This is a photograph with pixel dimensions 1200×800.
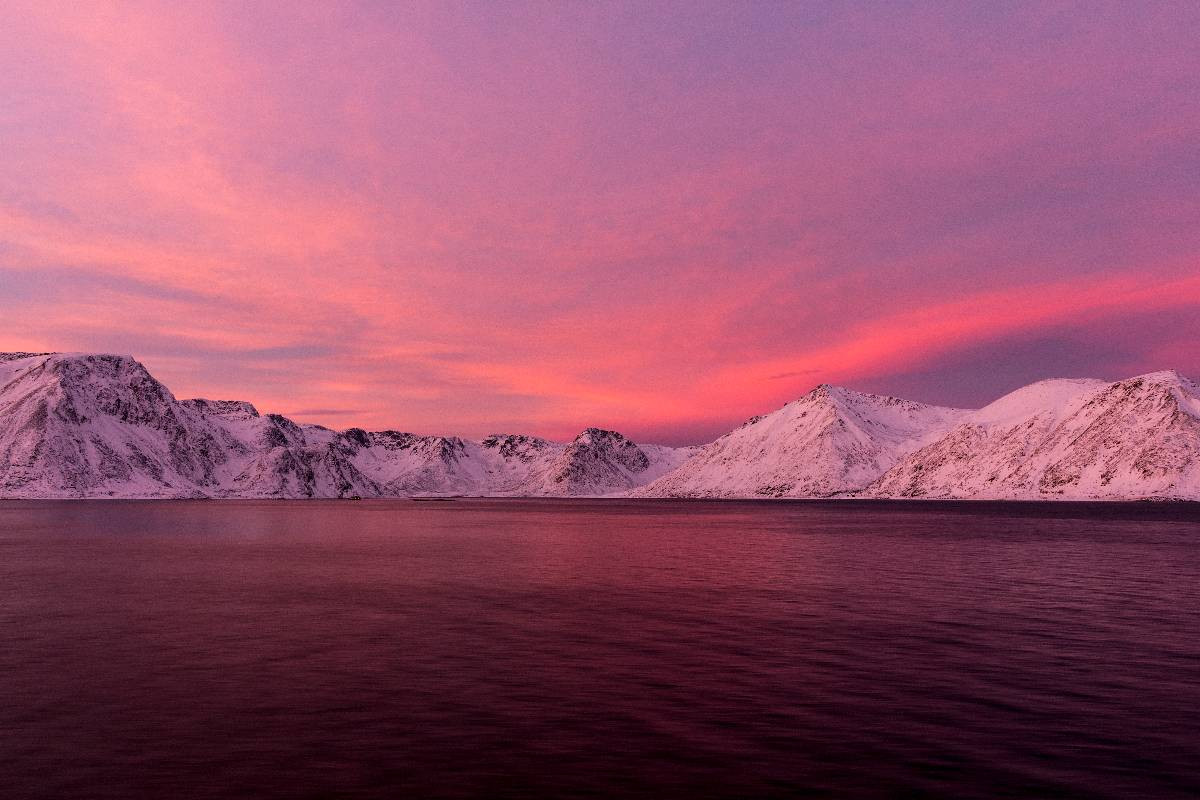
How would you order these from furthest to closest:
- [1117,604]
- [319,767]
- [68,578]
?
[68,578] → [1117,604] → [319,767]

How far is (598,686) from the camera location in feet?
83.8

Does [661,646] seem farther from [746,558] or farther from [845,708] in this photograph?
[746,558]

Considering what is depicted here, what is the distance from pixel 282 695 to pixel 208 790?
8192mm

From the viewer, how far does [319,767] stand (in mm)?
17453

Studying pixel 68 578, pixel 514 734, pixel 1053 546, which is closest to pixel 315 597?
pixel 68 578

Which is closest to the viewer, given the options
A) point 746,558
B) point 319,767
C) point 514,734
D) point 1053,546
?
point 319,767

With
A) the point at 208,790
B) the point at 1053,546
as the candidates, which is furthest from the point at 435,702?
the point at 1053,546

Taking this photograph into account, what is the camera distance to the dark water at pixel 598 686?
17.1 metres

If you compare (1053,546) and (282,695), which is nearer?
(282,695)

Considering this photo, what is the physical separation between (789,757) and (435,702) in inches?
393

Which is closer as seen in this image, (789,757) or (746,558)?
(789,757)

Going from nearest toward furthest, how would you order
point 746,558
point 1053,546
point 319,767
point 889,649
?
point 319,767
point 889,649
point 746,558
point 1053,546

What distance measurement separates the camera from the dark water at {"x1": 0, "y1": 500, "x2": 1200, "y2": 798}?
17094 mm

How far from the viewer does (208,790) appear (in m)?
16.1
